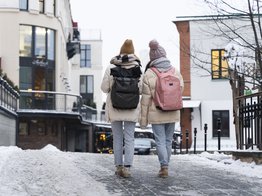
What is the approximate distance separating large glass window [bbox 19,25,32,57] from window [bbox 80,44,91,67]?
35.0 metres

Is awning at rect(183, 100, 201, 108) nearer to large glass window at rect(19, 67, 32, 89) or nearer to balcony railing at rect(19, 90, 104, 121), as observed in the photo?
balcony railing at rect(19, 90, 104, 121)

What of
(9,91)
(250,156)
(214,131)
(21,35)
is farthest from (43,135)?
(250,156)

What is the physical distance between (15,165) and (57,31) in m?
36.4

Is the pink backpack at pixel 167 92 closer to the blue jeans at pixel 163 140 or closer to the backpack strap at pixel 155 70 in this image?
the backpack strap at pixel 155 70

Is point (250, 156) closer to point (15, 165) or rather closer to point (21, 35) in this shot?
point (15, 165)

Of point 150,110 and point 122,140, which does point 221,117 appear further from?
point 122,140

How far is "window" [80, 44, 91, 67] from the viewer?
77.4 meters

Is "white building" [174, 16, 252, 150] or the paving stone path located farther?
"white building" [174, 16, 252, 150]

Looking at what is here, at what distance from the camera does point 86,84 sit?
7600 centimetres

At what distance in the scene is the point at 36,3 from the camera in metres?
42.5

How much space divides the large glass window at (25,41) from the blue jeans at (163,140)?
113 ft

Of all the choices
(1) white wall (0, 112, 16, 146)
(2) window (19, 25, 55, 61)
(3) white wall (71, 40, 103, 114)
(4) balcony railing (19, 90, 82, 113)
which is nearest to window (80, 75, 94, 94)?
(3) white wall (71, 40, 103, 114)

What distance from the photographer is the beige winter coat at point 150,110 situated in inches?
320

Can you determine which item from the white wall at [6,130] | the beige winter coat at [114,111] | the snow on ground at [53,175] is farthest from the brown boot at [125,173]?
the white wall at [6,130]
